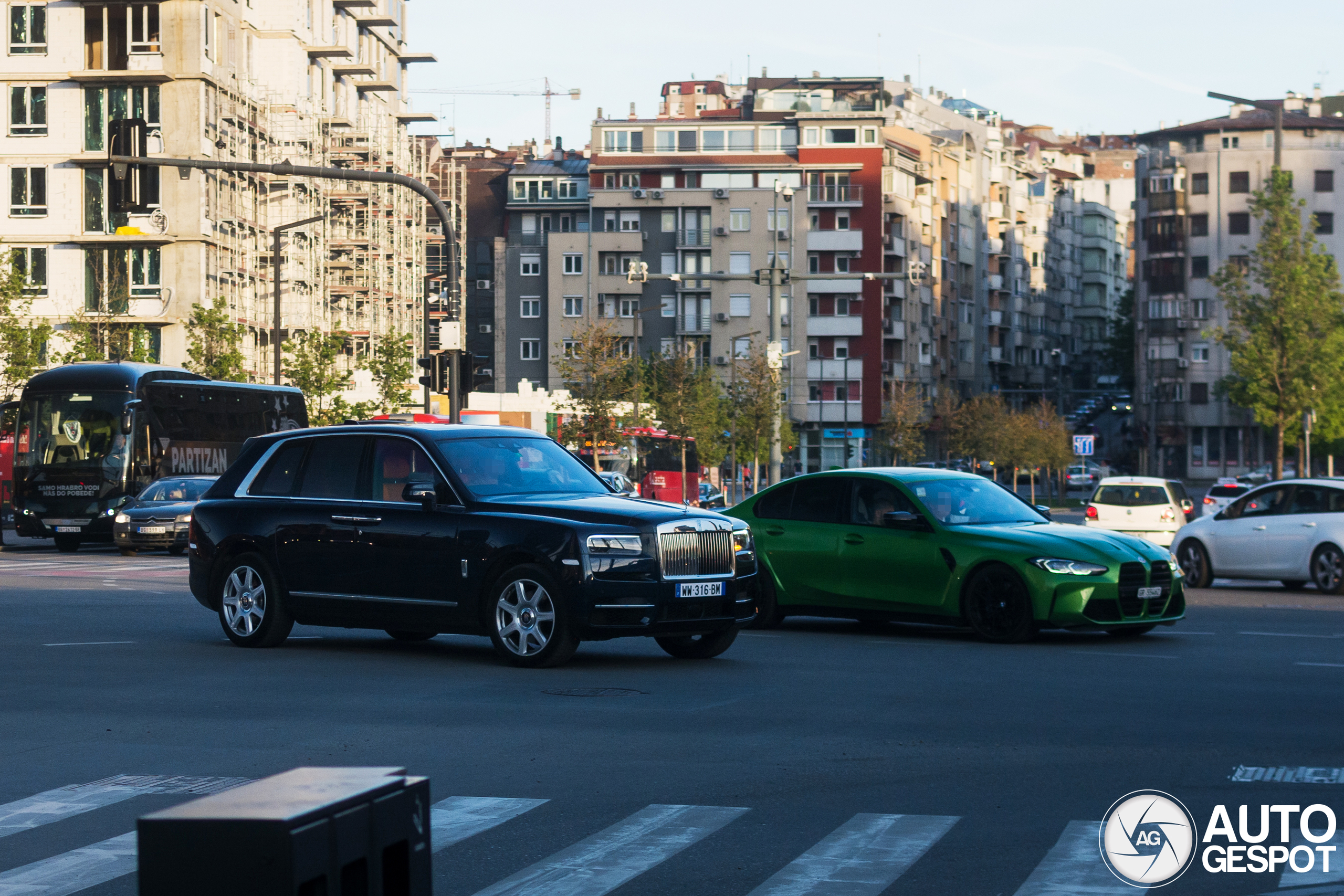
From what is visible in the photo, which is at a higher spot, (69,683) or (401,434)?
(401,434)

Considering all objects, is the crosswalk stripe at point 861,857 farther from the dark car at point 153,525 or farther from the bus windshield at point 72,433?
the bus windshield at point 72,433

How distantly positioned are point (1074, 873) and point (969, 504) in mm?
10161

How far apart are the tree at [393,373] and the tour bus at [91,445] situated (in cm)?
3126

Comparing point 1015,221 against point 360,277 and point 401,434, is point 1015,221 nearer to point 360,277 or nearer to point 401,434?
point 360,277

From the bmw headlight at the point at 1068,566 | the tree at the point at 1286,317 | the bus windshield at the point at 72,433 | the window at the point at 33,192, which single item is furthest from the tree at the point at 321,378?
the bmw headlight at the point at 1068,566

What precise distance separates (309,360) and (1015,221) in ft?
315

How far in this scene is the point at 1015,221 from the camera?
155875mm

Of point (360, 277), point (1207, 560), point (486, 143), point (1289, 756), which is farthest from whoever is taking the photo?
point (486, 143)

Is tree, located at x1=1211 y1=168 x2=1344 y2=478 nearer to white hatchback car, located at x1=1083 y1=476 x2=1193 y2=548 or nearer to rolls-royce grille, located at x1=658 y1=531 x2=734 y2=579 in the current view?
white hatchback car, located at x1=1083 y1=476 x2=1193 y2=548

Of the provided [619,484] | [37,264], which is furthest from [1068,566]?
[37,264]

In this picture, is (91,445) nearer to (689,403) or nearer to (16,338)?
(16,338)

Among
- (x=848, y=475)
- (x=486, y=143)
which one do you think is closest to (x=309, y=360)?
(x=848, y=475)

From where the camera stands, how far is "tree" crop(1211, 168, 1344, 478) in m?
47.9

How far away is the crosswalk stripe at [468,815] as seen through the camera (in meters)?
7.07
